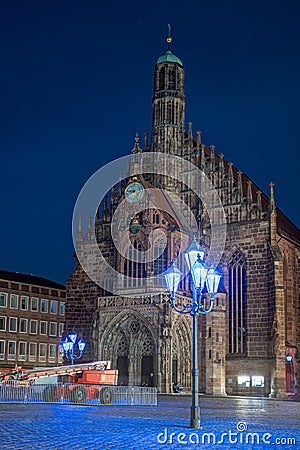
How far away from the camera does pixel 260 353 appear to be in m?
53.2

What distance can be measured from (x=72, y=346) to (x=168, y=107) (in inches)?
1003

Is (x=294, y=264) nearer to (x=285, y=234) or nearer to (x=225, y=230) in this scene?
(x=285, y=234)

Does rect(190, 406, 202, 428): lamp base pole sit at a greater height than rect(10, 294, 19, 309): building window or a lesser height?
lesser

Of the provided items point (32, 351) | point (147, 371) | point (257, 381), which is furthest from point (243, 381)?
point (32, 351)

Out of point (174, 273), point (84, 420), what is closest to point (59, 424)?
point (84, 420)

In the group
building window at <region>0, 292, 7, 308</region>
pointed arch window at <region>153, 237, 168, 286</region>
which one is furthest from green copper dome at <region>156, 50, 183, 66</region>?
building window at <region>0, 292, 7, 308</region>

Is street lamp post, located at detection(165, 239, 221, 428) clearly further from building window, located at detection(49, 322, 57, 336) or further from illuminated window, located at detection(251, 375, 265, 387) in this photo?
building window, located at detection(49, 322, 57, 336)

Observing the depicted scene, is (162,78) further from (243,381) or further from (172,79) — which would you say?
(243,381)

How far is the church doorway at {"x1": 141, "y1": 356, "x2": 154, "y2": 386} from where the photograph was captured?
175 ft

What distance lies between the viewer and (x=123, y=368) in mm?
55250

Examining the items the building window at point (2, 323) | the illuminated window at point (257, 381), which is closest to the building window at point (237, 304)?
the illuminated window at point (257, 381)

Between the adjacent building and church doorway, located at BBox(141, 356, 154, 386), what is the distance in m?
24.4

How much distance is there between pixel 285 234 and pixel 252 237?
13.5 feet

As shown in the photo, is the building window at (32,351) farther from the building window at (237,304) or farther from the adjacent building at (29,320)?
the building window at (237,304)
